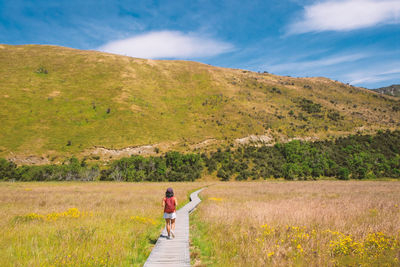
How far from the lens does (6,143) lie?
59.2 meters

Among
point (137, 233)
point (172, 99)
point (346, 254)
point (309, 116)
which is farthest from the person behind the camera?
point (172, 99)

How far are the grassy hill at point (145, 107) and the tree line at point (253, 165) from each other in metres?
7.07

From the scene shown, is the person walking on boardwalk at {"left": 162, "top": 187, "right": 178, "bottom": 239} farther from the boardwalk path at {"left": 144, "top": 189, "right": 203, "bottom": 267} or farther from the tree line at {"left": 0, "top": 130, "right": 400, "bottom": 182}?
the tree line at {"left": 0, "top": 130, "right": 400, "bottom": 182}

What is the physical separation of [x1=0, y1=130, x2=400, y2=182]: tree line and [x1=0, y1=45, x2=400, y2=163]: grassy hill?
707cm

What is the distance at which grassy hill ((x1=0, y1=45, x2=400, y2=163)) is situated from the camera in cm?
6700

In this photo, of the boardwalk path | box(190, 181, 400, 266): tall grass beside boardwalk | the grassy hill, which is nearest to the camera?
box(190, 181, 400, 266): tall grass beside boardwalk

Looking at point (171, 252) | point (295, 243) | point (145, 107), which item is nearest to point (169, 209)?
point (171, 252)

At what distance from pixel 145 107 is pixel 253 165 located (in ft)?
153

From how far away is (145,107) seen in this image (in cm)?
8531

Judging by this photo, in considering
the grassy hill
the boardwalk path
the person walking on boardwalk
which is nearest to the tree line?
the grassy hill

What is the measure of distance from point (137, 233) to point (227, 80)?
110m

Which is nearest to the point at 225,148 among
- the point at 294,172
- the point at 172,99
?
the point at 294,172

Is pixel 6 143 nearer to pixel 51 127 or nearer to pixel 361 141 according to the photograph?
pixel 51 127

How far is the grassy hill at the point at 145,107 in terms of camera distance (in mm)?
67000
